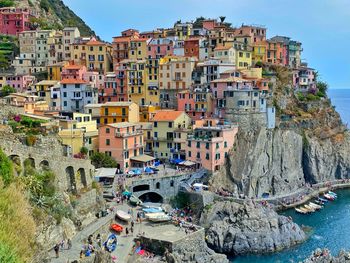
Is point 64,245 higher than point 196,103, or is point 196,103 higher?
point 196,103

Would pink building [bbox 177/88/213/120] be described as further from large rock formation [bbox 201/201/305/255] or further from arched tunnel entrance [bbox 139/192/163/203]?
large rock formation [bbox 201/201/305/255]

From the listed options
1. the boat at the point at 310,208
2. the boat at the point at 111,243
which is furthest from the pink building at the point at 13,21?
the boat at the point at 111,243

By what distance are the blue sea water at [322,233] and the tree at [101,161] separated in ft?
56.6

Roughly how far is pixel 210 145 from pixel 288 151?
48.9ft

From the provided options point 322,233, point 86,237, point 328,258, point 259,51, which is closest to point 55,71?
point 259,51

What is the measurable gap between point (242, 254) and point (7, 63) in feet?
188

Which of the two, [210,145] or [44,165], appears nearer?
[44,165]

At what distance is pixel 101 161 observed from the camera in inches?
2089

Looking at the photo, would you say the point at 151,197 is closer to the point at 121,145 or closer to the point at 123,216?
the point at 121,145

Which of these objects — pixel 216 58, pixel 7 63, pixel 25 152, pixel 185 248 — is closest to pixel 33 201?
pixel 25 152

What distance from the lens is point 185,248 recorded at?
1519 inches

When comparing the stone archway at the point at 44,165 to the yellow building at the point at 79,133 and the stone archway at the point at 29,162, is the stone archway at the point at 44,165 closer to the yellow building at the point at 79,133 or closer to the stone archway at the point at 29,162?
the stone archway at the point at 29,162

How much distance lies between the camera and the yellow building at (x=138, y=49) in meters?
78.1

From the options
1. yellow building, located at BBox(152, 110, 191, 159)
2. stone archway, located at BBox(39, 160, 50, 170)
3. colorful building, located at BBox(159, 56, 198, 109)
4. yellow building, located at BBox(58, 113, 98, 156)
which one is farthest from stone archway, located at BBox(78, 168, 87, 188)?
colorful building, located at BBox(159, 56, 198, 109)
